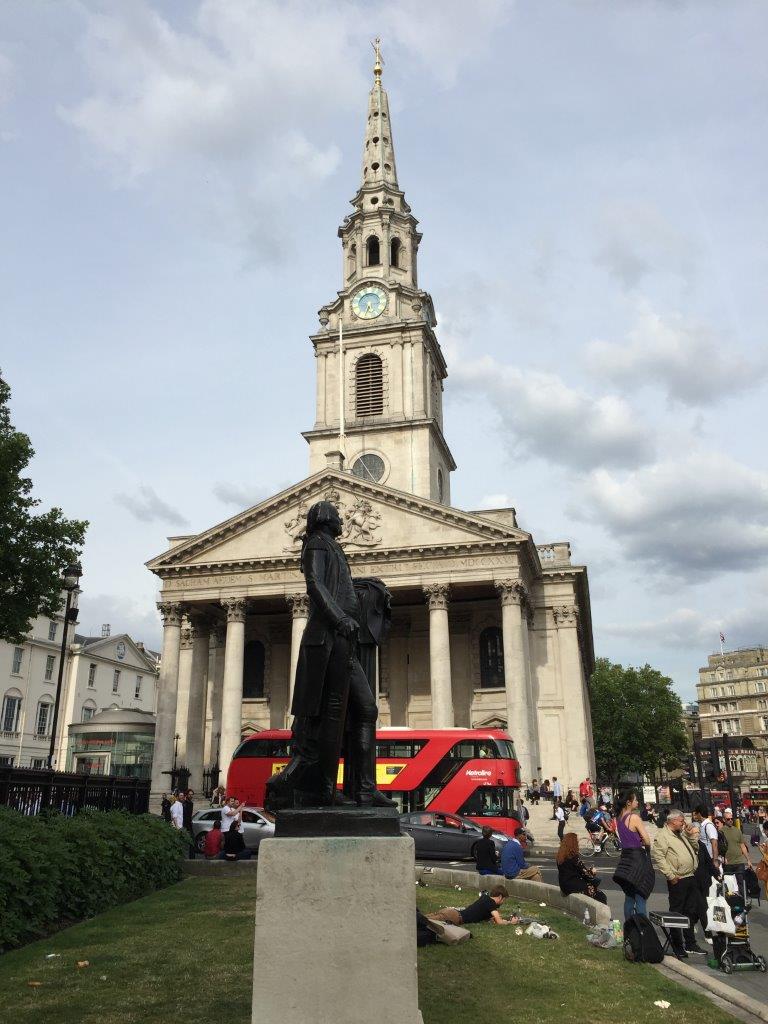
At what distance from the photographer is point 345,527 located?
136 ft

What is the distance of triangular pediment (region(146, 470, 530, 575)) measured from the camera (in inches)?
1566

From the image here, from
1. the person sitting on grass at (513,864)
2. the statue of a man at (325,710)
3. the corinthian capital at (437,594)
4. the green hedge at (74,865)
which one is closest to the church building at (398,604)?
the corinthian capital at (437,594)

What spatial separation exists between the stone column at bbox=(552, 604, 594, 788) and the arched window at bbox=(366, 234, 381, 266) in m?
27.3

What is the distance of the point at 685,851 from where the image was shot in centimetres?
1162

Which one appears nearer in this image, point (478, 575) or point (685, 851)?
point (685, 851)

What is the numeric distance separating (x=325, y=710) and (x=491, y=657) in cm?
3748

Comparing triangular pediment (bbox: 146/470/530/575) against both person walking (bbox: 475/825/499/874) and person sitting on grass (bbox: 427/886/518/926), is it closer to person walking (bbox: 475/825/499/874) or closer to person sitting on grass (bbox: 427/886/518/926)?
person walking (bbox: 475/825/499/874)

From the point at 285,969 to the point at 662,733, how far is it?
83.0 m

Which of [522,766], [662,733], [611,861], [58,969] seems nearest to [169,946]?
[58,969]

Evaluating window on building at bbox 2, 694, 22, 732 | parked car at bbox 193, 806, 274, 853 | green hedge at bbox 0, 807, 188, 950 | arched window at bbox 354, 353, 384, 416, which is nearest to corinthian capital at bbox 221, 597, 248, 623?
parked car at bbox 193, 806, 274, 853

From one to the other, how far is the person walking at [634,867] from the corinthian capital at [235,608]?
1240 inches

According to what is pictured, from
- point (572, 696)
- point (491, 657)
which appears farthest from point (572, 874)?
point (491, 657)

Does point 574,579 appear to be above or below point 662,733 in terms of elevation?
above

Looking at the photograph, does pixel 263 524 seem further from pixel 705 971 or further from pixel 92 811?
pixel 705 971
